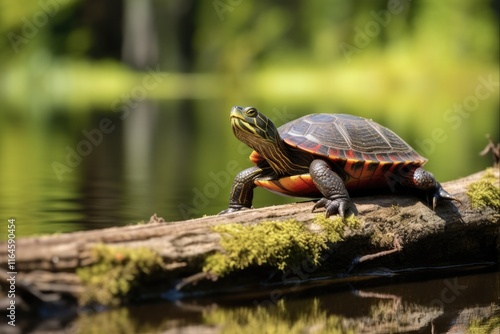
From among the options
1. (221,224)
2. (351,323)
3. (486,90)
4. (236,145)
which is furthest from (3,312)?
(486,90)

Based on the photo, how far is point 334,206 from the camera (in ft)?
15.6

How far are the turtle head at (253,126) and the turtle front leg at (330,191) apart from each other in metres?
0.36

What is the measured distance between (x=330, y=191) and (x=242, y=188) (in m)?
0.72

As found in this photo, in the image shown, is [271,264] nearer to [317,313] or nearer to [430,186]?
[317,313]

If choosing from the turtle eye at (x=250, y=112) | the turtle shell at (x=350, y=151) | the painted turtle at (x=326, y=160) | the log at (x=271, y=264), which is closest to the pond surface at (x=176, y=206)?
the log at (x=271, y=264)

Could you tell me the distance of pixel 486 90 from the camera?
38844mm

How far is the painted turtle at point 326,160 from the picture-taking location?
486 cm

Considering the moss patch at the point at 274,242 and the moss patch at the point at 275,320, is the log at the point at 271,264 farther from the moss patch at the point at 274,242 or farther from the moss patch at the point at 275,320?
the moss patch at the point at 275,320

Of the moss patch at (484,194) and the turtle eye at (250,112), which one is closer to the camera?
the turtle eye at (250,112)

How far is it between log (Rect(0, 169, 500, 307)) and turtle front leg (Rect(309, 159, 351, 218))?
0.11 metres

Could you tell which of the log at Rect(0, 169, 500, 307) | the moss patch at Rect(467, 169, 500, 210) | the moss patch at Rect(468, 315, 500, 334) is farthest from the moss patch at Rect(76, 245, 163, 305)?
the moss patch at Rect(467, 169, 500, 210)

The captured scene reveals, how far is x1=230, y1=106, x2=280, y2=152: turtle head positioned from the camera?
4.84 meters

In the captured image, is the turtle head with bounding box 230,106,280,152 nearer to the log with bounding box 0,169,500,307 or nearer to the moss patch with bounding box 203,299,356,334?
the log with bounding box 0,169,500,307

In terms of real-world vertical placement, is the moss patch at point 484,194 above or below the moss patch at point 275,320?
above
